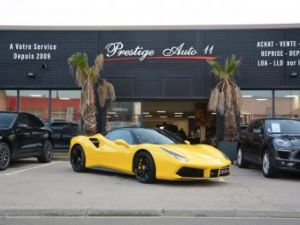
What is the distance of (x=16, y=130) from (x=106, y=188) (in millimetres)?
4801

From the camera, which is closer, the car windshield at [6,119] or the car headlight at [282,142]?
the car headlight at [282,142]

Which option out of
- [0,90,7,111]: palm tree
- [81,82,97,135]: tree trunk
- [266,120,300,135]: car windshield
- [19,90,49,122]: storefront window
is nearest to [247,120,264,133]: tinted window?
[266,120,300,135]: car windshield

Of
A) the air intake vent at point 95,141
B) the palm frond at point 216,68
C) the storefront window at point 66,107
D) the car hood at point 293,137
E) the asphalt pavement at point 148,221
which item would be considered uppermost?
the palm frond at point 216,68

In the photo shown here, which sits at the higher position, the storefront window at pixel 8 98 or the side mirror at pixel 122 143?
the storefront window at pixel 8 98

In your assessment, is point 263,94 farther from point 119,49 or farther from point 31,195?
point 31,195

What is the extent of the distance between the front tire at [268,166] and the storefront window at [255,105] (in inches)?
289

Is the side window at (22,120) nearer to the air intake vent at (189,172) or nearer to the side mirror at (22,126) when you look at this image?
the side mirror at (22,126)

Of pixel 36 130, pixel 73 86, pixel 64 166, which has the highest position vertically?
pixel 73 86

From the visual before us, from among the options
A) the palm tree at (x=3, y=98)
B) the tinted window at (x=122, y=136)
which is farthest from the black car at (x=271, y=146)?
the palm tree at (x=3, y=98)

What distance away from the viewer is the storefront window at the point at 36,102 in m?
21.1

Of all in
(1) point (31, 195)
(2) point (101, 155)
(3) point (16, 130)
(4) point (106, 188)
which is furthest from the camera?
(3) point (16, 130)

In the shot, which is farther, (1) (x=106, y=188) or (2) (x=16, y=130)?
(2) (x=16, y=130)

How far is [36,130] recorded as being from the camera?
15781mm

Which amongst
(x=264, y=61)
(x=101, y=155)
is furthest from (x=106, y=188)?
(x=264, y=61)
